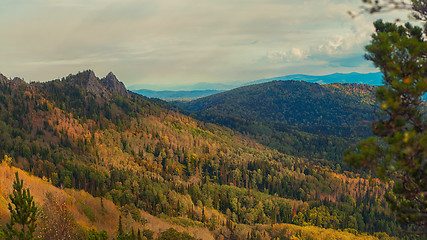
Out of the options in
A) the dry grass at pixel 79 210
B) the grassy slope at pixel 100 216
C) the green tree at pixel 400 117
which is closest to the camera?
the green tree at pixel 400 117


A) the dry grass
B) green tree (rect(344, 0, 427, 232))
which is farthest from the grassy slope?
green tree (rect(344, 0, 427, 232))

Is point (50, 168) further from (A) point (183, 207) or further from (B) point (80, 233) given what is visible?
(B) point (80, 233)

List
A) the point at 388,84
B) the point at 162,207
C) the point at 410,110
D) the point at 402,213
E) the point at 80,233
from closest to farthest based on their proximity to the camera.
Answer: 1. the point at 410,110
2. the point at 388,84
3. the point at 402,213
4. the point at 80,233
5. the point at 162,207

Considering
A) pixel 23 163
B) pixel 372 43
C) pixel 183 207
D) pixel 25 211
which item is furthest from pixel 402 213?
pixel 23 163

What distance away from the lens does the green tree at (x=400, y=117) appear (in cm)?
1752

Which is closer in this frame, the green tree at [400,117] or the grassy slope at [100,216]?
the green tree at [400,117]

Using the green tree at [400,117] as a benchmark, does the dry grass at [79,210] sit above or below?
below

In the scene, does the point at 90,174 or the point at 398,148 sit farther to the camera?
the point at 90,174

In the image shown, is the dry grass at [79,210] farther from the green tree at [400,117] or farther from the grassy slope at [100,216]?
the green tree at [400,117]

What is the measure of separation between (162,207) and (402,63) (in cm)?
18005

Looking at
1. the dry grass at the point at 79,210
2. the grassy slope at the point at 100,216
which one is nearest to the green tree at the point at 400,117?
the dry grass at the point at 79,210

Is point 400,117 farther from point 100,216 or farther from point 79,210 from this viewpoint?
point 100,216

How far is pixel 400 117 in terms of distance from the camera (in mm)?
18266

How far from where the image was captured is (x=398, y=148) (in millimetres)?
17172
